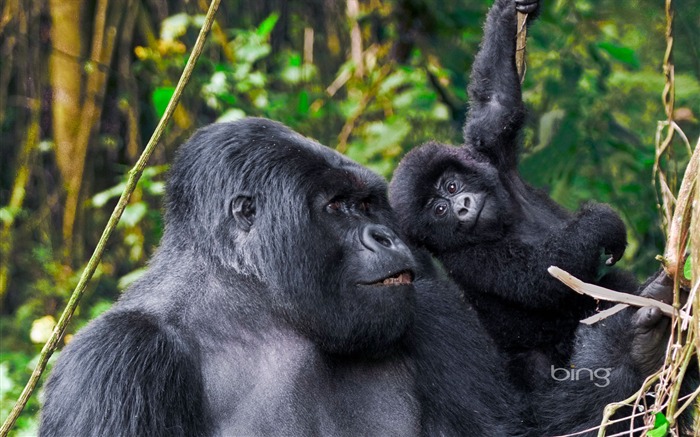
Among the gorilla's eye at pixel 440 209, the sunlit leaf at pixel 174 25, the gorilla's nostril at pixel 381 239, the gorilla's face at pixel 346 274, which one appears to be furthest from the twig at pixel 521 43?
the sunlit leaf at pixel 174 25

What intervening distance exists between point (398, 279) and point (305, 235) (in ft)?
0.92

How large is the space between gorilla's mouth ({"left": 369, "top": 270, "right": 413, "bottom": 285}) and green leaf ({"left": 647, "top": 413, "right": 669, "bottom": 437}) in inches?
30.4

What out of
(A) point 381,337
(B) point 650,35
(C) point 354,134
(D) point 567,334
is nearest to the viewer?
(A) point 381,337

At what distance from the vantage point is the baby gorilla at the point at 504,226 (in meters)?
3.40

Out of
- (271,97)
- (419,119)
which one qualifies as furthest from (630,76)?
(271,97)

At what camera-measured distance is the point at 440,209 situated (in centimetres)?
366

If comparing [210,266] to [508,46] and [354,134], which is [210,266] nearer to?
[508,46]

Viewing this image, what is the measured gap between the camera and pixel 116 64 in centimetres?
655

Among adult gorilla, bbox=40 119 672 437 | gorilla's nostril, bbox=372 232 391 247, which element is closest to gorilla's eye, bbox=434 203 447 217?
adult gorilla, bbox=40 119 672 437

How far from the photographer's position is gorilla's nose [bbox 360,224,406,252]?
8.00ft

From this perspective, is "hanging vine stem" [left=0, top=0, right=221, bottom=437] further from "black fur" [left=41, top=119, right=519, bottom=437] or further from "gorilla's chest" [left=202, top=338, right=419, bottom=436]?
"gorilla's chest" [left=202, top=338, right=419, bottom=436]

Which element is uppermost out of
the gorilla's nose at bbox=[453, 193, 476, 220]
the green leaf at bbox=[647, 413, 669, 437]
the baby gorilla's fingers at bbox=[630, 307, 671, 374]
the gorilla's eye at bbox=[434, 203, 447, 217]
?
the green leaf at bbox=[647, 413, 669, 437]

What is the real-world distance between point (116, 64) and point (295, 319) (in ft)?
14.8

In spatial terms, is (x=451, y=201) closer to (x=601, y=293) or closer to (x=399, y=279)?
(x=399, y=279)
